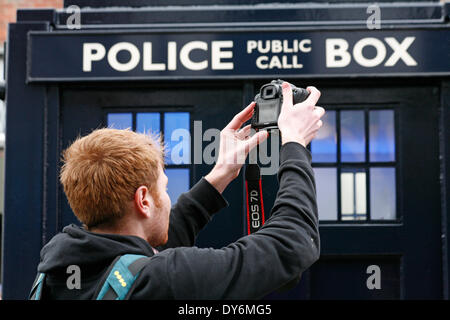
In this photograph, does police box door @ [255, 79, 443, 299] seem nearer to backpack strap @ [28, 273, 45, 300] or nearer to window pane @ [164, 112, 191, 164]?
window pane @ [164, 112, 191, 164]

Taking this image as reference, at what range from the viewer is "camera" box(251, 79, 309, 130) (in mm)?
1173

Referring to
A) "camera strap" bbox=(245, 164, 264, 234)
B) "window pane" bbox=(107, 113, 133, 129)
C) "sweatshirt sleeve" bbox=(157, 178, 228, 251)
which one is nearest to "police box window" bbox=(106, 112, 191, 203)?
"window pane" bbox=(107, 113, 133, 129)

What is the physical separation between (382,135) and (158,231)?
2.07 m

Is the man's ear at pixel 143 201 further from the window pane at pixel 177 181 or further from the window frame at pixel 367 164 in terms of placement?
the window frame at pixel 367 164

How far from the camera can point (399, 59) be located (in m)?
2.74

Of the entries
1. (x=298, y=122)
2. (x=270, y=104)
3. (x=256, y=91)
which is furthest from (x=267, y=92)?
(x=256, y=91)

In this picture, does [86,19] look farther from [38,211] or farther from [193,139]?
[38,211]

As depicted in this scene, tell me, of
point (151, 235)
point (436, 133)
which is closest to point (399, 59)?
point (436, 133)

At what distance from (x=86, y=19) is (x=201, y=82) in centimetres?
86

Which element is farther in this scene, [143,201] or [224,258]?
[143,201]

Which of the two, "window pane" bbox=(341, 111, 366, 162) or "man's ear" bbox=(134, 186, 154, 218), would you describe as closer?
"man's ear" bbox=(134, 186, 154, 218)

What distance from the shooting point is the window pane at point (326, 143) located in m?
2.90

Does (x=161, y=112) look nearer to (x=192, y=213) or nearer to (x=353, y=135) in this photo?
(x=353, y=135)

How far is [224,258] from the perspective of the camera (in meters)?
1.00
